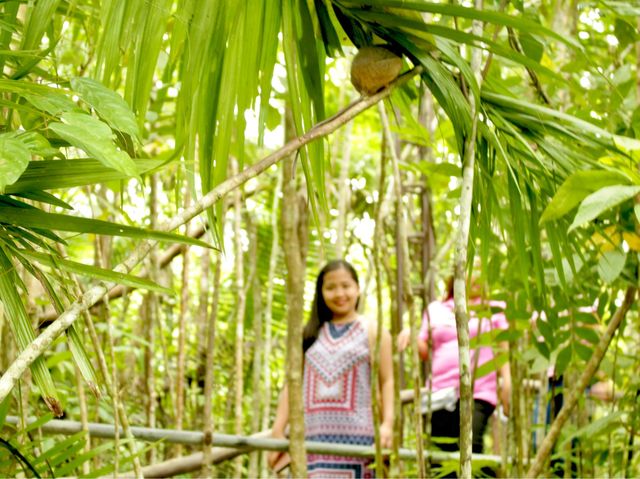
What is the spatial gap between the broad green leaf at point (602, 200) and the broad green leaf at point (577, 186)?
29mm

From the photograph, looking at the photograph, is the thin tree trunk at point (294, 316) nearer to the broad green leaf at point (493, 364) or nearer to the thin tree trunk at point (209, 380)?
the thin tree trunk at point (209, 380)

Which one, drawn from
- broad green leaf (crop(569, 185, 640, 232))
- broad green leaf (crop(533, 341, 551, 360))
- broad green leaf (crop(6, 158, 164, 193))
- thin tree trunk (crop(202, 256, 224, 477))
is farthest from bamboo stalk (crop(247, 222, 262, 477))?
broad green leaf (crop(6, 158, 164, 193))

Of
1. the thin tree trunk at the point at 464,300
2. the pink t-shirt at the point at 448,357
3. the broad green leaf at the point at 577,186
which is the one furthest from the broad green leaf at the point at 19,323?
the pink t-shirt at the point at 448,357

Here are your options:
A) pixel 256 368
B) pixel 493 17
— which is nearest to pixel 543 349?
pixel 493 17

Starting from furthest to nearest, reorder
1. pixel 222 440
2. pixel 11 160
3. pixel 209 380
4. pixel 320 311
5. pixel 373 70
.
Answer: pixel 320 311
pixel 222 440
pixel 209 380
pixel 373 70
pixel 11 160

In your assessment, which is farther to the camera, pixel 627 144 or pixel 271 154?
pixel 627 144

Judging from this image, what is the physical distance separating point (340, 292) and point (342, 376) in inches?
9.0

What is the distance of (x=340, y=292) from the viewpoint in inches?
104

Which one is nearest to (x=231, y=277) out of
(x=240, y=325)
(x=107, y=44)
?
(x=240, y=325)

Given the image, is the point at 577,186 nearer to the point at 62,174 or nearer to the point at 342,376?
the point at 62,174

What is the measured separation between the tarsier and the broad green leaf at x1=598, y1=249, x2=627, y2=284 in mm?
587

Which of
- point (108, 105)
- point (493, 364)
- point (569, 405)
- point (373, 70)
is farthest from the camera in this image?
point (493, 364)

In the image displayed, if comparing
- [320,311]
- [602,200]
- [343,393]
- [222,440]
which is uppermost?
[320,311]

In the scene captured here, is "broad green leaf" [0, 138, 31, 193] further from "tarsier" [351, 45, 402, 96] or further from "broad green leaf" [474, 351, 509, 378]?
"broad green leaf" [474, 351, 509, 378]
